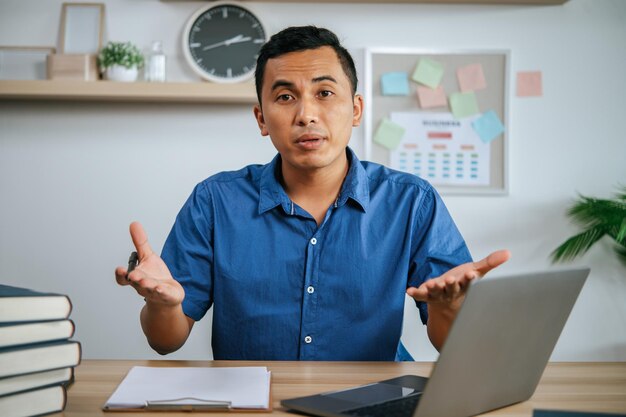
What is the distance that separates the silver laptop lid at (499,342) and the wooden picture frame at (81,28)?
7.35 ft

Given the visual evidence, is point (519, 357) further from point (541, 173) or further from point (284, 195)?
point (541, 173)

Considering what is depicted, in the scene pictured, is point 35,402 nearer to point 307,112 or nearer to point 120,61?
point 307,112

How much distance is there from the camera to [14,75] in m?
2.76

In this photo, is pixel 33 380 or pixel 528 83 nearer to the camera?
pixel 33 380

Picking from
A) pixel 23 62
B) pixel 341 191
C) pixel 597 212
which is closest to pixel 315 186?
pixel 341 191

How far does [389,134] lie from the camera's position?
284 cm

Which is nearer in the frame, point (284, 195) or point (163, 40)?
point (284, 195)

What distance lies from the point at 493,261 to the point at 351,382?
0.92 ft

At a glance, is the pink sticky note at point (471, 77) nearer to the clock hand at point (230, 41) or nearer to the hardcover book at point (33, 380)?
the clock hand at point (230, 41)

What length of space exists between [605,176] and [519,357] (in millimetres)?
2137

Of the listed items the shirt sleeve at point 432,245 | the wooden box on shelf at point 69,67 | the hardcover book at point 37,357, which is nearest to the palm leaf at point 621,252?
the shirt sleeve at point 432,245

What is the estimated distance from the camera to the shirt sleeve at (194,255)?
5.23ft

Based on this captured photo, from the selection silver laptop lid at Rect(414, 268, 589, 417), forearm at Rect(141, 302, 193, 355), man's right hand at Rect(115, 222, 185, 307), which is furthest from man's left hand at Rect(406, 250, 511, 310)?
forearm at Rect(141, 302, 193, 355)

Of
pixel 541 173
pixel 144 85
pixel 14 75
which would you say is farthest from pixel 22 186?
pixel 541 173
